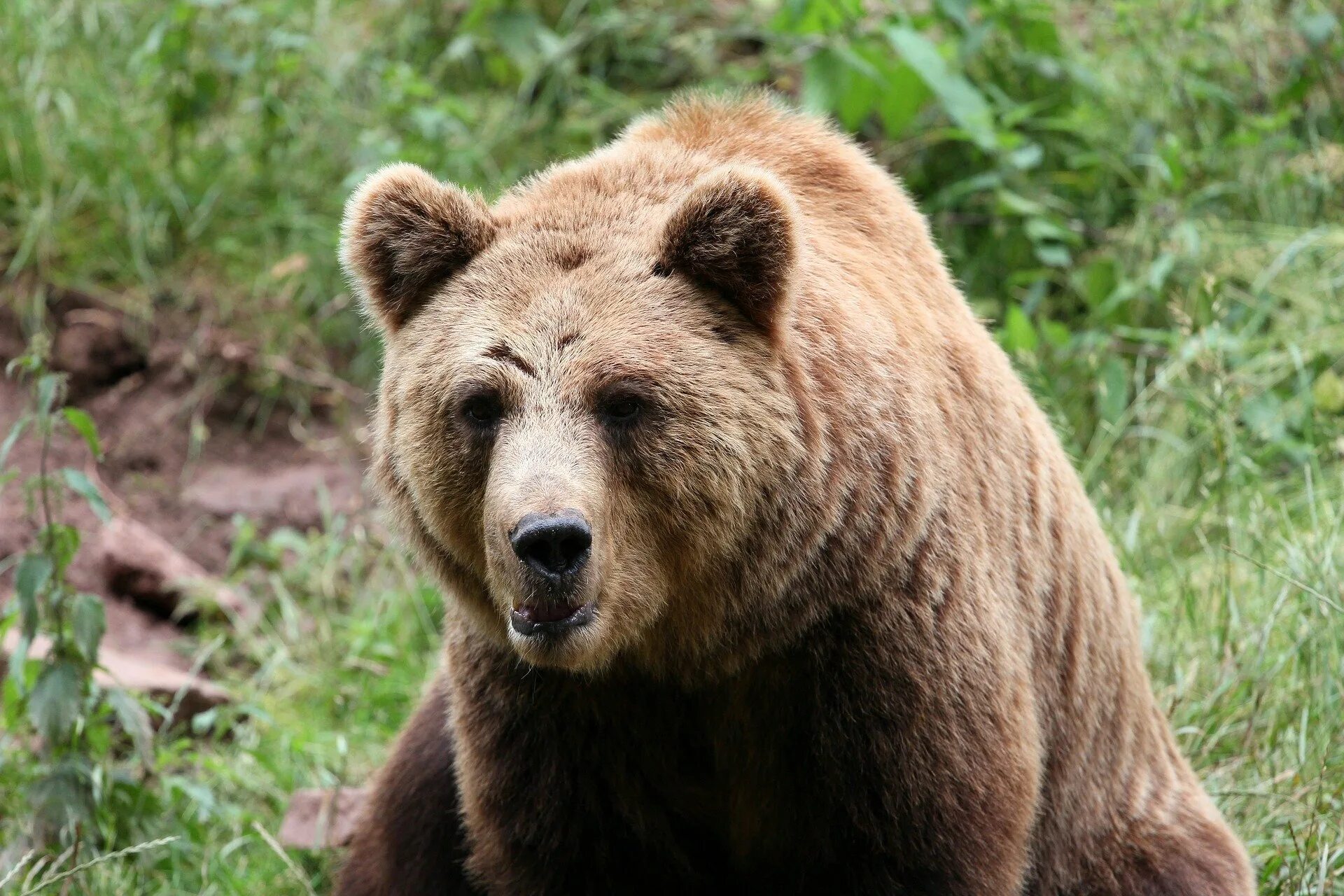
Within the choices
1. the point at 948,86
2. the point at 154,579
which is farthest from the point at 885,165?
the point at 154,579

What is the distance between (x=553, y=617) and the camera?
3.38m

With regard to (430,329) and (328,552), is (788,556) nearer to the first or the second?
(430,329)

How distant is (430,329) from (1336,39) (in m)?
5.80

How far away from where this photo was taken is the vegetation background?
17.7 feet

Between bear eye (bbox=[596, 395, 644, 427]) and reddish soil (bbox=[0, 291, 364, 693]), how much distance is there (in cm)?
450

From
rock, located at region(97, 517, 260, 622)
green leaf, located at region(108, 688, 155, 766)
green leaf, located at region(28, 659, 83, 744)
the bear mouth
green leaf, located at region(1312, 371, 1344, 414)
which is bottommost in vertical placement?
rock, located at region(97, 517, 260, 622)

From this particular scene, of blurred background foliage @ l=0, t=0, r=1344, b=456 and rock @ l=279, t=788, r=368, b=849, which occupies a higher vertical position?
blurred background foliage @ l=0, t=0, r=1344, b=456

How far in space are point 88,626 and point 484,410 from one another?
75.8 inches

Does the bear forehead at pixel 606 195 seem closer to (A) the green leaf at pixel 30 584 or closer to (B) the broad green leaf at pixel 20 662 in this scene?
(A) the green leaf at pixel 30 584

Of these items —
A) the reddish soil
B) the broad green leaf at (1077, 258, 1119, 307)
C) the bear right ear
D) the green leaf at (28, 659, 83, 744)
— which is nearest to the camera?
the bear right ear

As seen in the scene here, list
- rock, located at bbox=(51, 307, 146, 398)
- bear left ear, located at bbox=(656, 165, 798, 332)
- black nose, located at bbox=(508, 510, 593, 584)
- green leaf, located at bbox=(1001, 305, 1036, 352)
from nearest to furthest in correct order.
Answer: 1. black nose, located at bbox=(508, 510, 593, 584)
2. bear left ear, located at bbox=(656, 165, 798, 332)
3. green leaf, located at bbox=(1001, 305, 1036, 352)
4. rock, located at bbox=(51, 307, 146, 398)

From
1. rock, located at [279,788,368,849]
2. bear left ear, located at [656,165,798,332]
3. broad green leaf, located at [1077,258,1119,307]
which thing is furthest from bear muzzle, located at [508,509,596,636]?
broad green leaf, located at [1077,258,1119,307]

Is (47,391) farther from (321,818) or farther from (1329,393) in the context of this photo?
(1329,393)

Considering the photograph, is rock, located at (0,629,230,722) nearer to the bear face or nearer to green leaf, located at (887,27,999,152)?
the bear face
